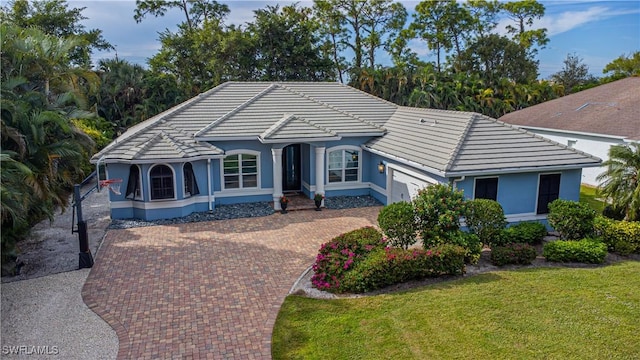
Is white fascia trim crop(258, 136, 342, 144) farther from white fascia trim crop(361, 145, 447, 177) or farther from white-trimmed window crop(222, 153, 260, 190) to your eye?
white fascia trim crop(361, 145, 447, 177)

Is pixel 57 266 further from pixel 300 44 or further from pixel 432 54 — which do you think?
pixel 432 54

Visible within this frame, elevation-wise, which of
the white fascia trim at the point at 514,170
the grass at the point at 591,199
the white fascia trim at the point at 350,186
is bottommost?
the grass at the point at 591,199

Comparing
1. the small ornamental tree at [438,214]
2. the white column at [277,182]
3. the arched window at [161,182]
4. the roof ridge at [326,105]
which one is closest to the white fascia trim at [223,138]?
the white column at [277,182]

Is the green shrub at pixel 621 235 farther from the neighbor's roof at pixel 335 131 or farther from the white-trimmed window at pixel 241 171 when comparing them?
the white-trimmed window at pixel 241 171

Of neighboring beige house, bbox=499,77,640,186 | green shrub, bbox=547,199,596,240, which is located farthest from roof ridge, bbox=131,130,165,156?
neighboring beige house, bbox=499,77,640,186

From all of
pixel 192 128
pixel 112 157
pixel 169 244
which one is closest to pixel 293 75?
pixel 192 128
